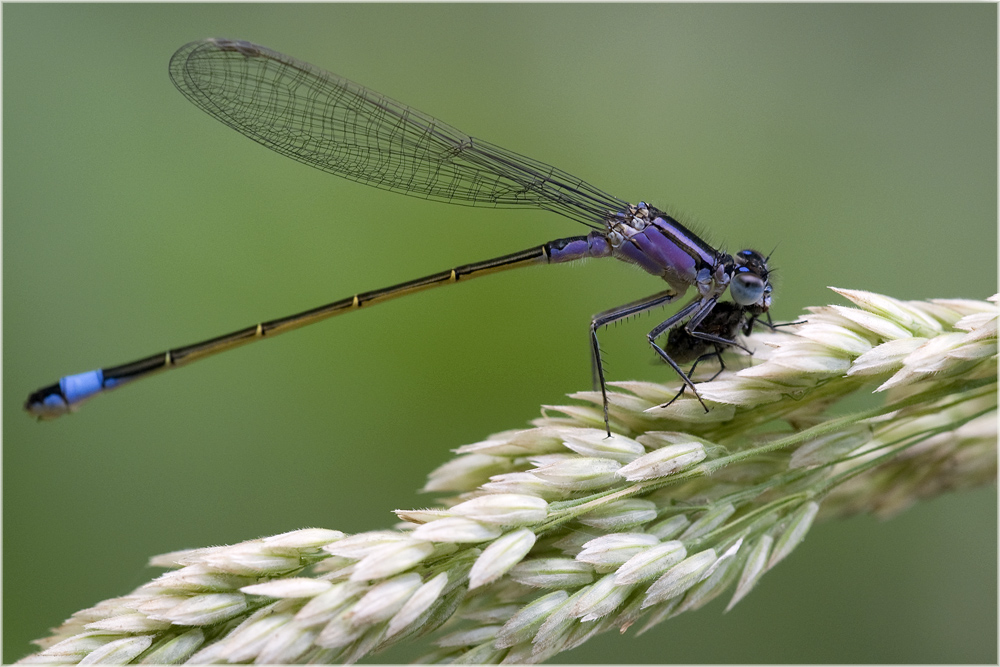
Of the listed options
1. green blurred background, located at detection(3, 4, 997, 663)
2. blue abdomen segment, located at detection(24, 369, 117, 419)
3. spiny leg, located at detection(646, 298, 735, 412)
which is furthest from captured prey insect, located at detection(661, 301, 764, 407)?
blue abdomen segment, located at detection(24, 369, 117, 419)

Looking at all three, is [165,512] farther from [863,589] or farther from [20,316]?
[863,589]

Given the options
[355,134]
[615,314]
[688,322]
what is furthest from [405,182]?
[688,322]

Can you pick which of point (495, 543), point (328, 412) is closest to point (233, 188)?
point (328, 412)

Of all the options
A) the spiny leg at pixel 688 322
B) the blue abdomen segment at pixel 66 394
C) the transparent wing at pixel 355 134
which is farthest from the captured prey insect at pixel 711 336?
the blue abdomen segment at pixel 66 394

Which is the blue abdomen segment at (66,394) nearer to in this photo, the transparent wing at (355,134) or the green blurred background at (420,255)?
the green blurred background at (420,255)

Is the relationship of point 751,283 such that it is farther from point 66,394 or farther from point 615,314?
point 66,394

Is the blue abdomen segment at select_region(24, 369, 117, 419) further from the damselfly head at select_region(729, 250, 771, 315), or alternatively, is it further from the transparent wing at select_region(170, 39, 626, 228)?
the damselfly head at select_region(729, 250, 771, 315)

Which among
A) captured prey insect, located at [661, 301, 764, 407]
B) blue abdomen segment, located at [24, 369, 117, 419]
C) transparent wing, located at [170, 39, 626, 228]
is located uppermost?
transparent wing, located at [170, 39, 626, 228]
